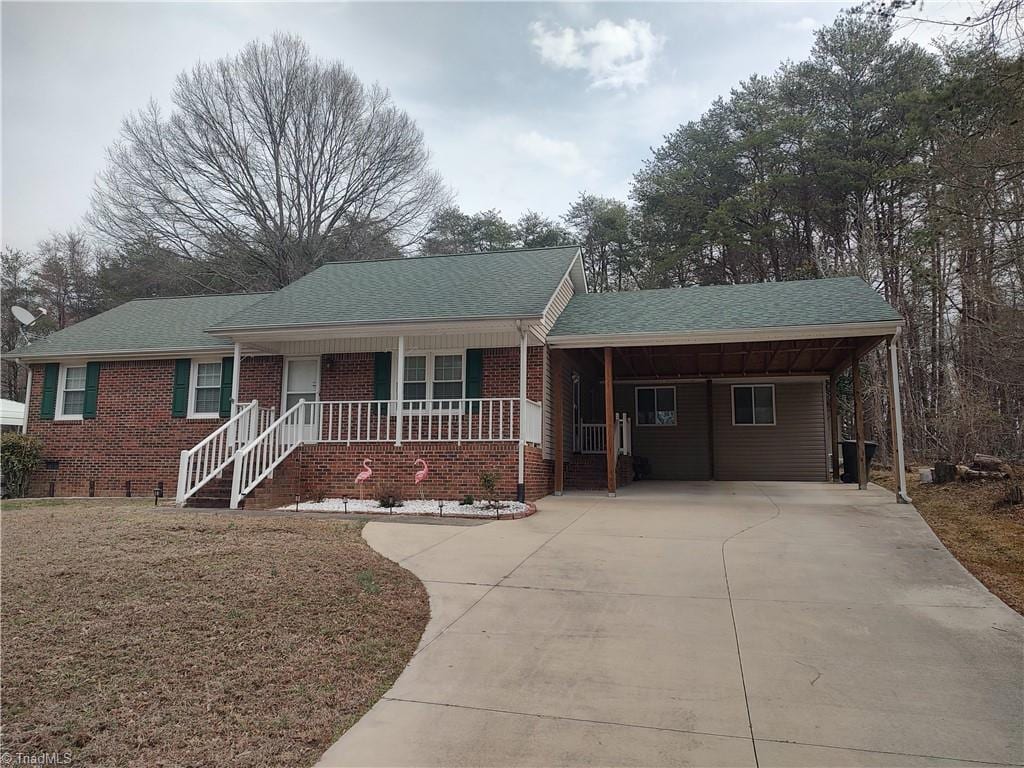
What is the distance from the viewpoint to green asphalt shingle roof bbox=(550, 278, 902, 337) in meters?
10.9

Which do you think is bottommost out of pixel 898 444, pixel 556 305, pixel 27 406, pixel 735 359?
pixel 898 444

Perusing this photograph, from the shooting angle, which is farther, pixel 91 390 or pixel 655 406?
pixel 655 406

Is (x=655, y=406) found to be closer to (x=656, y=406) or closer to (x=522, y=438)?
(x=656, y=406)

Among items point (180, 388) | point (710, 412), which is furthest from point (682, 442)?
point (180, 388)

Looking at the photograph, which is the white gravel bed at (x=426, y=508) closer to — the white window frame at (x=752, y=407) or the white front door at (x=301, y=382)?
the white front door at (x=301, y=382)

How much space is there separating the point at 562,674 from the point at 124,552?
4399mm

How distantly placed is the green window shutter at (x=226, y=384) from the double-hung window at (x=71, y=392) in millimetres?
3557

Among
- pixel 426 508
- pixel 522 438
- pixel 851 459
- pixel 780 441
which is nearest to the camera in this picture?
pixel 426 508

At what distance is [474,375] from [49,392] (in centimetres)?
1031

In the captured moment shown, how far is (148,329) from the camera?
14930 millimetres

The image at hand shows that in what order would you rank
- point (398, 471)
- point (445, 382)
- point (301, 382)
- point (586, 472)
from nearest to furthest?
point (398, 471) < point (445, 382) < point (301, 382) < point (586, 472)

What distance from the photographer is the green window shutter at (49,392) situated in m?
14.2

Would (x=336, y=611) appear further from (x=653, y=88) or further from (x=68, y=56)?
(x=653, y=88)

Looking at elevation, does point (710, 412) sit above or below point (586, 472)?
above
